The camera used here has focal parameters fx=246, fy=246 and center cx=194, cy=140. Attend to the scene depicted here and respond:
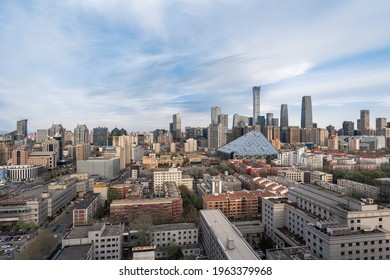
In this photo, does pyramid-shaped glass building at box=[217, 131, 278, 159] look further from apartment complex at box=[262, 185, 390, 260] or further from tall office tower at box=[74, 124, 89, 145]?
apartment complex at box=[262, 185, 390, 260]

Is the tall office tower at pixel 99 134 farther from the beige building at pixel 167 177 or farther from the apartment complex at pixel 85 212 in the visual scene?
the beige building at pixel 167 177

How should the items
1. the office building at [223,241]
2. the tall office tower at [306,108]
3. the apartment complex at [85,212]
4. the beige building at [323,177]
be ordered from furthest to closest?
the beige building at [323,177] → the apartment complex at [85,212] → the tall office tower at [306,108] → the office building at [223,241]

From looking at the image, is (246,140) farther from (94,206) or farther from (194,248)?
(194,248)

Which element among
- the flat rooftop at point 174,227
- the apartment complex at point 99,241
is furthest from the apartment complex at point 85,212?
the flat rooftop at point 174,227

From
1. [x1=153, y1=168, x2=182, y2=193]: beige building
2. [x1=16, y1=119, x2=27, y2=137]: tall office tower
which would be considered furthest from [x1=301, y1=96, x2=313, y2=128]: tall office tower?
[x1=153, y1=168, x2=182, y2=193]: beige building

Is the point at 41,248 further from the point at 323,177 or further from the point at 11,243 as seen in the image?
the point at 323,177

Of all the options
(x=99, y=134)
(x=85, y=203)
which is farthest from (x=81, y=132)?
(x=85, y=203)

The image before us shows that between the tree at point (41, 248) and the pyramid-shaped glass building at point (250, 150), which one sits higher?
the pyramid-shaped glass building at point (250, 150)

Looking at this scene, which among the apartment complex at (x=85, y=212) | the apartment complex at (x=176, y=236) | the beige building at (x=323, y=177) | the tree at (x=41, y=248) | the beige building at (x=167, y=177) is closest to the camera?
the tree at (x=41, y=248)

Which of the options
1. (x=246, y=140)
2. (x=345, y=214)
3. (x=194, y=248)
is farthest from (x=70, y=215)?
(x=246, y=140)
